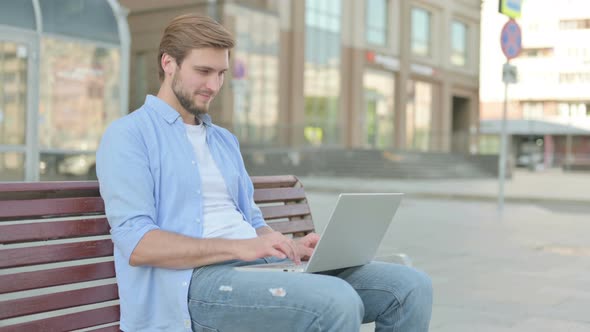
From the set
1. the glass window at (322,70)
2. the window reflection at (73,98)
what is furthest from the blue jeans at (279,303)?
the glass window at (322,70)

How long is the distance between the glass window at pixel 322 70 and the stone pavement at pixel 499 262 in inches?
800

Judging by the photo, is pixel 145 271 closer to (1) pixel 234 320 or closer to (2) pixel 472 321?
(1) pixel 234 320

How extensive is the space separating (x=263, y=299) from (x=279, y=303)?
57mm

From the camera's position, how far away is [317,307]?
2.38 metres

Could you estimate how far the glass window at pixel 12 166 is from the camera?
13.3 meters

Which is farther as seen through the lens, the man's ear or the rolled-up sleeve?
the man's ear

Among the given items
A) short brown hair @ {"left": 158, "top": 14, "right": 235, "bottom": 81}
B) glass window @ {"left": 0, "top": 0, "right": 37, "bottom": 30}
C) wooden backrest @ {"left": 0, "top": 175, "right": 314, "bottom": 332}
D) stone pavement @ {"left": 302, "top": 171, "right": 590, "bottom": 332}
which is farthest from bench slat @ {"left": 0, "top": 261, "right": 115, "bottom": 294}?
glass window @ {"left": 0, "top": 0, "right": 37, "bottom": 30}

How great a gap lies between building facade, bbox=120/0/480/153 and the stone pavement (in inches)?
597

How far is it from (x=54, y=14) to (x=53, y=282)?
Result: 1229cm

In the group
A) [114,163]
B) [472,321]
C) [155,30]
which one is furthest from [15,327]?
[155,30]

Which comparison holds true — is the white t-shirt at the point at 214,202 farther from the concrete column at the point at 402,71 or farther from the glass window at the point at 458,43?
the glass window at the point at 458,43

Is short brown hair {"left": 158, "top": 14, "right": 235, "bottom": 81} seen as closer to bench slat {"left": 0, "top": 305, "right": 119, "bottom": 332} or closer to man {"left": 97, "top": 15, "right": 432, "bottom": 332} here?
man {"left": 97, "top": 15, "right": 432, "bottom": 332}

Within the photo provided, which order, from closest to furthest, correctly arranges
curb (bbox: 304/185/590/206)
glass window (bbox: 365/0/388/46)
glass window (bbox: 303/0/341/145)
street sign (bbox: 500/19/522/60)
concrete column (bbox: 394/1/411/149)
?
street sign (bbox: 500/19/522/60) < curb (bbox: 304/185/590/206) < glass window (bbox: 303/0/341/145) < glass window (bbox: 365/0/388/46) < concrete column (bbox: 394/1/411/149)

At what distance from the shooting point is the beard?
9.22 feet
